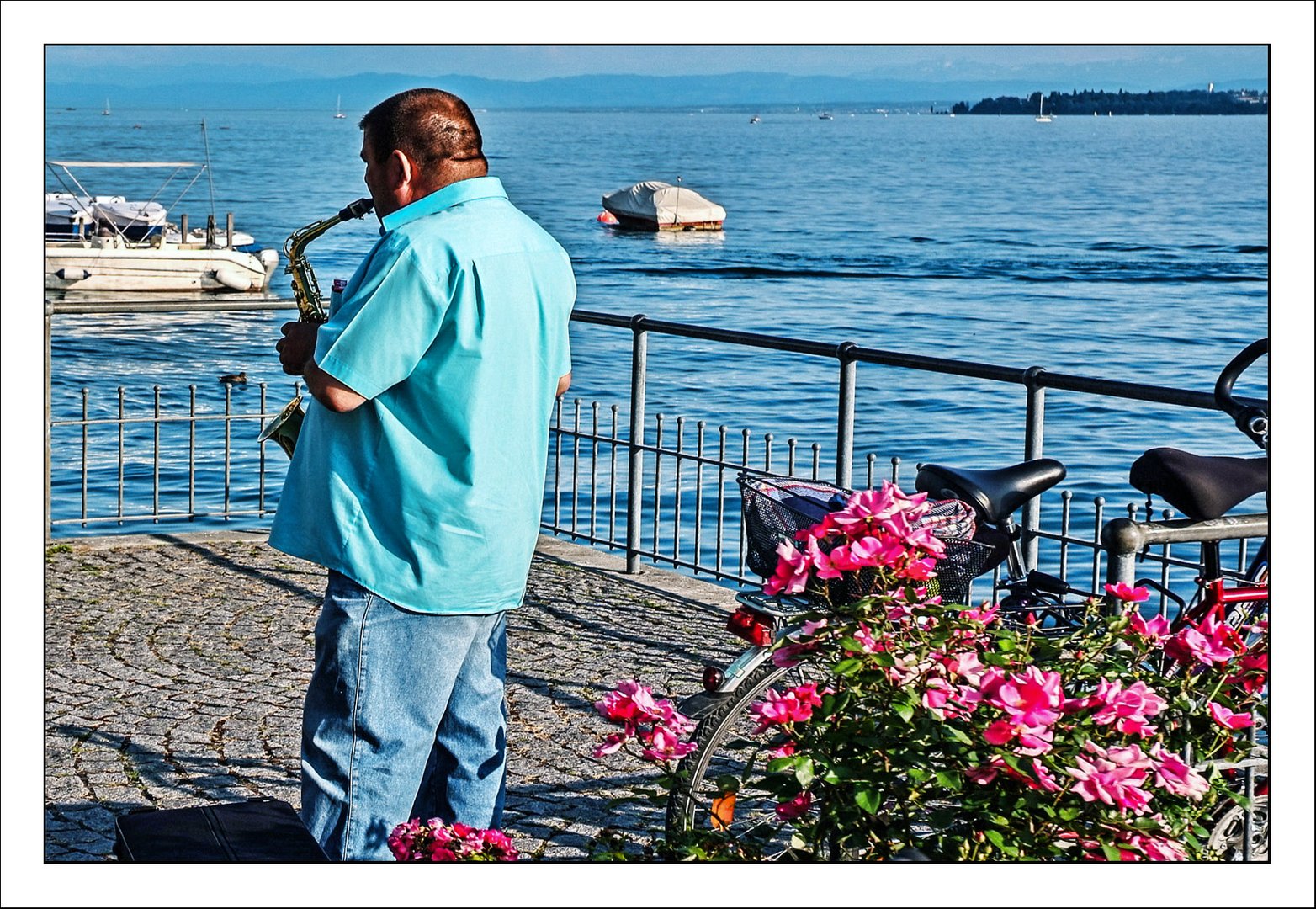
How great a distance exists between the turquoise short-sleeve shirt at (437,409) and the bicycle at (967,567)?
534 millimetres

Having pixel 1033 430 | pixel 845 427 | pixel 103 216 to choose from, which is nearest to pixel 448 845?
pixel 1033 430

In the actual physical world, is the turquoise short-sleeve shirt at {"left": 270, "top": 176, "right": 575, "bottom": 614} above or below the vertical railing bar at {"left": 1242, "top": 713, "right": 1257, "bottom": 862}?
above

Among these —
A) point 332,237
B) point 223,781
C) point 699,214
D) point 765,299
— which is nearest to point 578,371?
point 765,299

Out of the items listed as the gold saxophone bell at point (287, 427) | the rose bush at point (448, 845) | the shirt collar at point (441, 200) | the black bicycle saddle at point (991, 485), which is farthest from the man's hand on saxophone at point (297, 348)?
the black bicycle saddle at point (991, 485)

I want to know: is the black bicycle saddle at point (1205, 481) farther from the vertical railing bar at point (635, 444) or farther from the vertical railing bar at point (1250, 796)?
the vertical railing bar at point (635, 444)

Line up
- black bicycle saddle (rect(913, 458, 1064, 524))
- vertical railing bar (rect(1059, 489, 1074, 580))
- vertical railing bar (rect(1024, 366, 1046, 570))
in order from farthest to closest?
1. vertical railing bar (rect(1024, 366, 1046, 570))
2. vertical railing bar (rect(1059, 489, 1074, 580))
3. black bicycle saddle (rect(913, 458, 1064, 524))

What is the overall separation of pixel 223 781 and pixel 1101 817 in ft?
9.83

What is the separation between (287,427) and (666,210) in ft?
238

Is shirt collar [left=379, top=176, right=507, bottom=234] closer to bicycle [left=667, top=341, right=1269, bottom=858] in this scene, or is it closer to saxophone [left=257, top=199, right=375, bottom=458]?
saxophone [left=257, top=199, right=375, bottom=458]

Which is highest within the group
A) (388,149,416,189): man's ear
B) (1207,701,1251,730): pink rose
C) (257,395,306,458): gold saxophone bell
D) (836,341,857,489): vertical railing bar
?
(388,149,416,189): man's ear

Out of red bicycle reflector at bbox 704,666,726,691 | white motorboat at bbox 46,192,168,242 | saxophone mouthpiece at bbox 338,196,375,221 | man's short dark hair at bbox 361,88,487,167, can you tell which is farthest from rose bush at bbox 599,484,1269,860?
white motorboat at bbox 46,192,168,242

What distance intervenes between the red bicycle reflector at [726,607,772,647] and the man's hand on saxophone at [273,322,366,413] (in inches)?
36.3

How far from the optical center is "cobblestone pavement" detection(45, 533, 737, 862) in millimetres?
5051

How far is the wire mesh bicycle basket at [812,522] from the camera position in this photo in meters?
3.62
